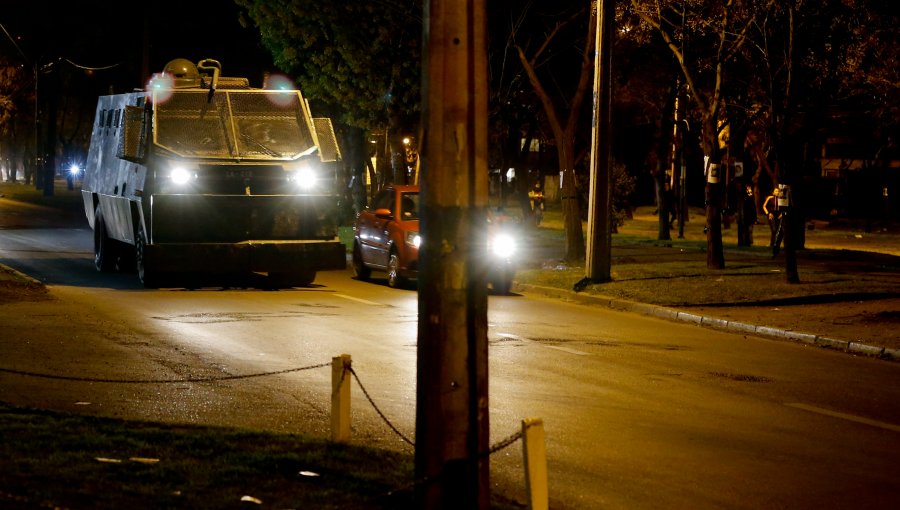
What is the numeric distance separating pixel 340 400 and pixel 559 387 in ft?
11.7

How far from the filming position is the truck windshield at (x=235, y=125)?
19641mm

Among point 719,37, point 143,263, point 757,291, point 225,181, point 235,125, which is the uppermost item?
point 719,37

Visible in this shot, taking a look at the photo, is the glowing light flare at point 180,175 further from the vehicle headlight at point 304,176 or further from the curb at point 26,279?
the curb at point 26,279

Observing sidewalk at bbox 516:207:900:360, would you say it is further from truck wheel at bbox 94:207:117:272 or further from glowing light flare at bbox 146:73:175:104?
truck wheel at bbox 94:207:117:272

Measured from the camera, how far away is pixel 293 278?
22484mm

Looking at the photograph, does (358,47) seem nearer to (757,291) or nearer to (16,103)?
(757,291)

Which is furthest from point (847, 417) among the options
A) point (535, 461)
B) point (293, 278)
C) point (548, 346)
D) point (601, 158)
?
point (293, 278)

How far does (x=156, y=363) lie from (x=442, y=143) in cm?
691

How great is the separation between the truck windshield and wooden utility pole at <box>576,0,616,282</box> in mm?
4977

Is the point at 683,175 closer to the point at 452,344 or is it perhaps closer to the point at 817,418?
the point at 817,418

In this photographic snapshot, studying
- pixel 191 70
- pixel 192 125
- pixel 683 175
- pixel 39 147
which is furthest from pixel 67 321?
pixel 39 147

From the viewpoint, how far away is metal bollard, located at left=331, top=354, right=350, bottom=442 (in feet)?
27.8

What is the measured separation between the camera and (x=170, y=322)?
16.0 metres

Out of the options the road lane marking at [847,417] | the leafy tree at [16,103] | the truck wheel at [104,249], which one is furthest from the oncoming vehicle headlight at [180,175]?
the leafy tree at [16,103]
